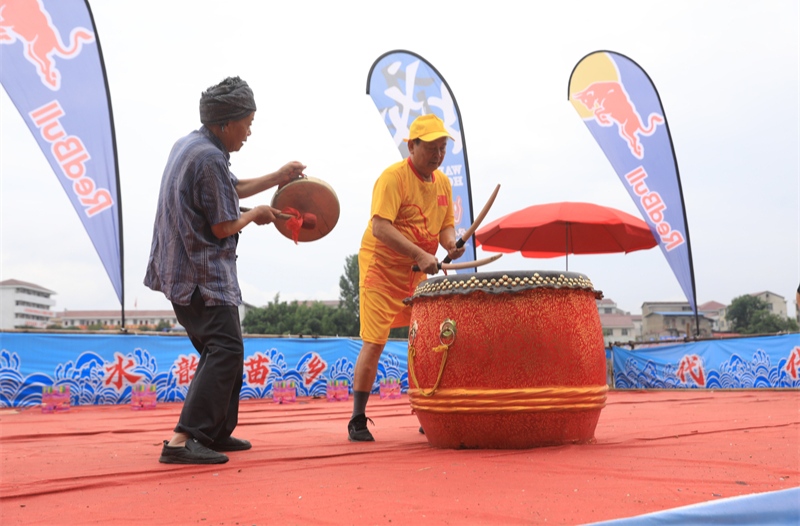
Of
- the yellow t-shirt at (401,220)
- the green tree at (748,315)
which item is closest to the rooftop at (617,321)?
the green tree at (748,315)

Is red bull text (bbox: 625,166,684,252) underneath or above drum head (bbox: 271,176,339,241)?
above

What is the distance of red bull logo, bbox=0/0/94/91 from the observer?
6293 mm

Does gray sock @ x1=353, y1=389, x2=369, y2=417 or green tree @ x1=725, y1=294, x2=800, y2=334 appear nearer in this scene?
gray sock @ x1=353, y1=389, x2=369, y2=417

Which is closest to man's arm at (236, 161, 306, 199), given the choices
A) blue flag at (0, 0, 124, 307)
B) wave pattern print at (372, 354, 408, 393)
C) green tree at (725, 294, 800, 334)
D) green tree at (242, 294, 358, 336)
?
blue flag at (0, 0, 124, 307)

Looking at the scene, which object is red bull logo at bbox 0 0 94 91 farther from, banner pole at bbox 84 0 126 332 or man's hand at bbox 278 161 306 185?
man's hand at bbox 278 161 306 185

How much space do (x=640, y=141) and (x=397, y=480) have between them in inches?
351

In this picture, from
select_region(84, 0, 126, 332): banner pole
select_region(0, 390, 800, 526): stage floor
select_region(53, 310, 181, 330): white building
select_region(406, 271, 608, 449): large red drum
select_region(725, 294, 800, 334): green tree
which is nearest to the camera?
select_region(0, 390, 800, 526): stage floor

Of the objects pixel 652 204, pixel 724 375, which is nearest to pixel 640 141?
pixel 652 204

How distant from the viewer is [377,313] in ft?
10.1

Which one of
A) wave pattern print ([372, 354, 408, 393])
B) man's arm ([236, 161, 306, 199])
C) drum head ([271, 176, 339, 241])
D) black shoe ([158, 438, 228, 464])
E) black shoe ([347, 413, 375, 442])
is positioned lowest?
wave pattern print ([372, 354, 408, 393])

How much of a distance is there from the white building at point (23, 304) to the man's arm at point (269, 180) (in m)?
95.2

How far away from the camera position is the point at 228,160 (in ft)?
9.16

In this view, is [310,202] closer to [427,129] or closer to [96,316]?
[427,129]

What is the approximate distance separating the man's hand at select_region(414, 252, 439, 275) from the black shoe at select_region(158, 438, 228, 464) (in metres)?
1.21
